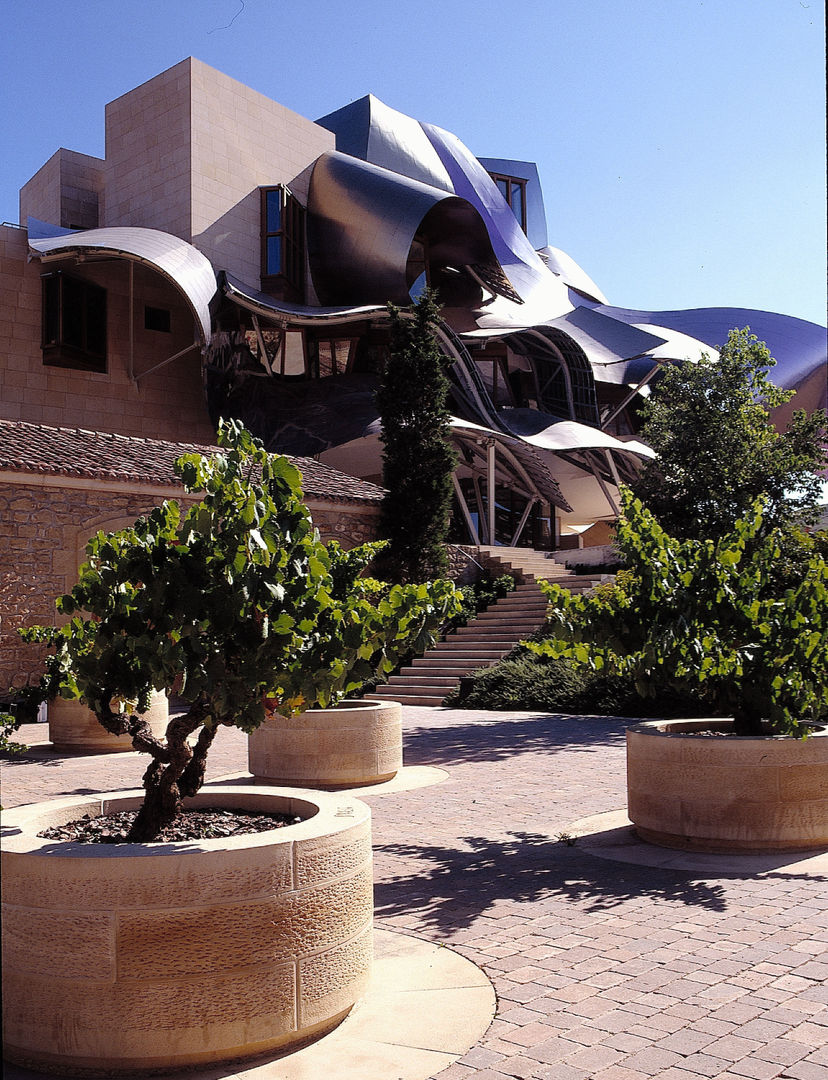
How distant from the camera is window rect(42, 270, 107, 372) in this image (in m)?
28.7

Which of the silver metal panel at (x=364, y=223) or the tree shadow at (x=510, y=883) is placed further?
the silver metal panel at (x=364, y=223)

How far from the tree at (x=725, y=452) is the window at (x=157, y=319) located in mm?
20294

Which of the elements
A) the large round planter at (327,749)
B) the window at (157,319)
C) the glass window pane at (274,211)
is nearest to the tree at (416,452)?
the window at (157,319)

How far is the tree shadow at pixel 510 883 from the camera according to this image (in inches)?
214

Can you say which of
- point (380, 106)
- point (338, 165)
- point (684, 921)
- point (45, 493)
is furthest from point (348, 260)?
point (684, 921)

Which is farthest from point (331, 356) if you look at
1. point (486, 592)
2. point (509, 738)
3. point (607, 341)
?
point (509, 738)

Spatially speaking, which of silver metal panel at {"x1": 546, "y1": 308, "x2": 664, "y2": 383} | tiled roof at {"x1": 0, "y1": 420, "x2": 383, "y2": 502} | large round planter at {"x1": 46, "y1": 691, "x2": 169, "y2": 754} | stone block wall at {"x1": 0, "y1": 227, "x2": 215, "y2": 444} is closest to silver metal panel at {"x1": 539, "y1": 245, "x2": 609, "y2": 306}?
silver metal panel at {"x1": 546, "y1": 308, "x2": 664, "y2": 383}

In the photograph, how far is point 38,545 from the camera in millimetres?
16562

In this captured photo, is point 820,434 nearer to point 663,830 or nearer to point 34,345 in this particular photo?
point 663,830

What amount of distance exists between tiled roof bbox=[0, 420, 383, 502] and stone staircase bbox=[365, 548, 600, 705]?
160 inches

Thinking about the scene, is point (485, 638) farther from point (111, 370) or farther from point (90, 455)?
point (111, 370)

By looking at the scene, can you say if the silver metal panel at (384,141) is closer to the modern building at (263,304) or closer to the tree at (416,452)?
the modern building at (263,304)

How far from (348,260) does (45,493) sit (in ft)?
67.0

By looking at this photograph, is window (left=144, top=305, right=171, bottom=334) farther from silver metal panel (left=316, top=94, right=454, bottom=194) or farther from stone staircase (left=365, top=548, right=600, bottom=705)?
silver metal panel (left=316, top=94, right=454, bottom=194)
